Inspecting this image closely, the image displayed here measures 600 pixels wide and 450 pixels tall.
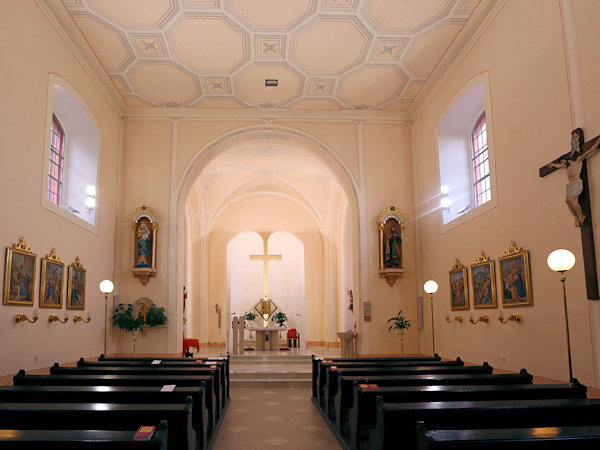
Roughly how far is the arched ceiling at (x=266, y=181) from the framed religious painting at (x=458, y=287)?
5.67 m

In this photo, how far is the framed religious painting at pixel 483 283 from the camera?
8.98m

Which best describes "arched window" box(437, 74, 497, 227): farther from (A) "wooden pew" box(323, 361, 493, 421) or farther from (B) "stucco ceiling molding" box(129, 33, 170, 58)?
(B) "stucco ceiling molding" box(129, 33, 170, 58)

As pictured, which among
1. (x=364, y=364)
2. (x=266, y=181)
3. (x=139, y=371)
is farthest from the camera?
(x=266, y=181)

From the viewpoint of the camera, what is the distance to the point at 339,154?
13.5 m

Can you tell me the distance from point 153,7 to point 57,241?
4.38m

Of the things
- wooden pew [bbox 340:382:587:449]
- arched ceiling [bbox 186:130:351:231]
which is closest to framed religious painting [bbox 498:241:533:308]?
wooden pew [bbox 340:382:587:449]

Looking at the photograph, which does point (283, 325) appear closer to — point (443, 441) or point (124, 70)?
point (124, 70)

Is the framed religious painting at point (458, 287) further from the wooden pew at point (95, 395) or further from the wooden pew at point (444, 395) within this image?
the wooden pew at point (95, 395)

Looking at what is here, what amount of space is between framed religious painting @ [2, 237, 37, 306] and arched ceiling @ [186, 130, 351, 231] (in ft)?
27.3

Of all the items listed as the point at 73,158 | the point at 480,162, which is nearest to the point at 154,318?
the point at 73,158

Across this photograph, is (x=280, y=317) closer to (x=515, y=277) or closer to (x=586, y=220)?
(x=515, y=277)

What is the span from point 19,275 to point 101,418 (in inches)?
182

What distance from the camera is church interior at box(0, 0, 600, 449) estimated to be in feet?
23.7

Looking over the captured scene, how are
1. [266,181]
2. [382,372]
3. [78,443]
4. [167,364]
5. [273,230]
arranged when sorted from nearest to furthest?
1. [78,443]
2. [382,372]
3. [167,364]
4. [266,181]
5. [273,230]
